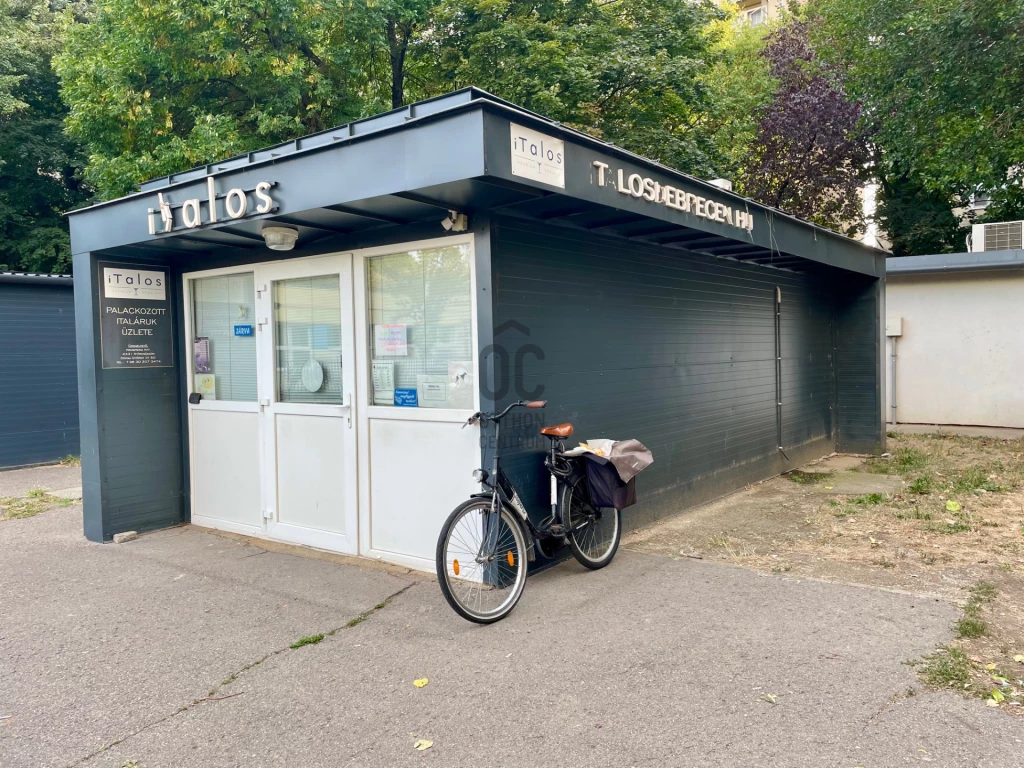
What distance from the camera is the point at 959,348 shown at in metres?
11.0

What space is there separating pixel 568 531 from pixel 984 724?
2.29 m

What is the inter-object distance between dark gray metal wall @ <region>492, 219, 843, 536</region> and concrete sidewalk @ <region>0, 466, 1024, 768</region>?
44.3 inches

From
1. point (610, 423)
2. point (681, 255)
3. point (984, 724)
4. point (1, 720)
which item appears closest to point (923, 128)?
point (681, 255)

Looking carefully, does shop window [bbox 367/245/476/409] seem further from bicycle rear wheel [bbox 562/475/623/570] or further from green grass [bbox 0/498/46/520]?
green grass [bbox 0/498/46/520]

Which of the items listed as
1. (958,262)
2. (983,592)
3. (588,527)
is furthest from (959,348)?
(588,527)

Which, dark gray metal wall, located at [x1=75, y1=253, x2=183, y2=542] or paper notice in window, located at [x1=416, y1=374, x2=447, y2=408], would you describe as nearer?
paper notice in window, located at [x1=416, y1=374, x2=447, y2=408]

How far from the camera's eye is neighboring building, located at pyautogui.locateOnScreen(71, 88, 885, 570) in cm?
415

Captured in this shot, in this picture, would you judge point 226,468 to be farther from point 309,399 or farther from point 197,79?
point 197,79

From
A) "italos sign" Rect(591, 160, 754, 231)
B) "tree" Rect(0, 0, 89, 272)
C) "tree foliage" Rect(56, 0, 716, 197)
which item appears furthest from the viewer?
"tree" Rect(0, 0, 89, 272)

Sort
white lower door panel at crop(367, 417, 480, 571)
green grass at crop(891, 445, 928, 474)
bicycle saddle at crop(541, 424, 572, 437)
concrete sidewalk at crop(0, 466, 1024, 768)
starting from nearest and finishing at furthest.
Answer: concrete sidewalk at crop(0, 466, 1024, 768), bicycle saddle at crop(541, 424, 572, 437), white lower door panel at crop(367, 417, 480, 571), green grass at crop(891, 445, 928, 474)

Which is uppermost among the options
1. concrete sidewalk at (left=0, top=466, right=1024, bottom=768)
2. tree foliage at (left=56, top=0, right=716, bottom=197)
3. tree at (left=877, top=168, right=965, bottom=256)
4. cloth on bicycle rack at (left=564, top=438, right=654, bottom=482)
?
tree foliage at (left=56, top=0, right=716, bottom=197)

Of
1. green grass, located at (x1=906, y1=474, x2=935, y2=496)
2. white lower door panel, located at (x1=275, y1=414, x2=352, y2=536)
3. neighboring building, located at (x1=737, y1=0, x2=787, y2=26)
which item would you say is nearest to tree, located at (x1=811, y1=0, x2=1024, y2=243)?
green grass, located at (x1=906, y1=474, x2=935, y2=496)

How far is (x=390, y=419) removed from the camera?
4.89 m

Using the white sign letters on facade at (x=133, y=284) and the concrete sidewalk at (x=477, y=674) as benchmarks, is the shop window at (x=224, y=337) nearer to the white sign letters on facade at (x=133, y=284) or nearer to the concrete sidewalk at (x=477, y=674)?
the white sign letters on facade at (x=133, y=284)
